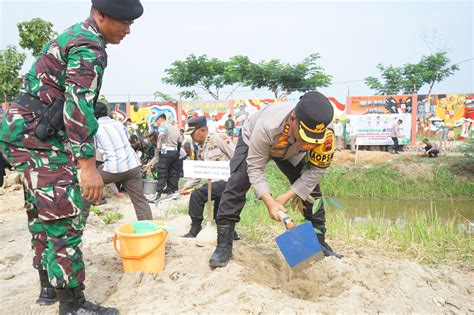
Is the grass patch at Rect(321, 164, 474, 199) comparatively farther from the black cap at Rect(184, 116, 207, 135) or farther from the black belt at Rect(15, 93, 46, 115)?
the black belt at Rect(15, 93, 46, 115)

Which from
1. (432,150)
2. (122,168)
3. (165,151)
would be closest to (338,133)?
(432,150)

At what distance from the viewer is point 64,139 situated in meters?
2.08

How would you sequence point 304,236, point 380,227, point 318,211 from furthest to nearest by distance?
point 380,227 < point 318,211 < point 304,236

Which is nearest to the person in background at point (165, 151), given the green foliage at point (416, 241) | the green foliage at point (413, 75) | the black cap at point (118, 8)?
the green foliage at point (416, 241)

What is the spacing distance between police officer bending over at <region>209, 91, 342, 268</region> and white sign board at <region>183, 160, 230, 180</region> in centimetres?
70

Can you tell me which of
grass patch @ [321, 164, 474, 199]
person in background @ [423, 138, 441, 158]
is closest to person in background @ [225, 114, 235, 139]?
grass patch @ [321, 164, 474, 199]

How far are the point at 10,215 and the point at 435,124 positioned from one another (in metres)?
17.5

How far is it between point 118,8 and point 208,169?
2.15 meters

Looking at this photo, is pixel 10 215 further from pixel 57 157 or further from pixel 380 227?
pixel 380 227

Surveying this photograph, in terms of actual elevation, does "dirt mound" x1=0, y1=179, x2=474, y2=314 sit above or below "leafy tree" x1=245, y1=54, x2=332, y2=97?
below

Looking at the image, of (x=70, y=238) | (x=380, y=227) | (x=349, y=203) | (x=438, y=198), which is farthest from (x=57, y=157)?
(x=438, y=198)

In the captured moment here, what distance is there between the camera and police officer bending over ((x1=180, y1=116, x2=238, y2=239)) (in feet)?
14.0

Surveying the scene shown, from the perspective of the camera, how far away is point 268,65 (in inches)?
1003

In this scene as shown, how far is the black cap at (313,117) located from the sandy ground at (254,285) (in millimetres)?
1059
